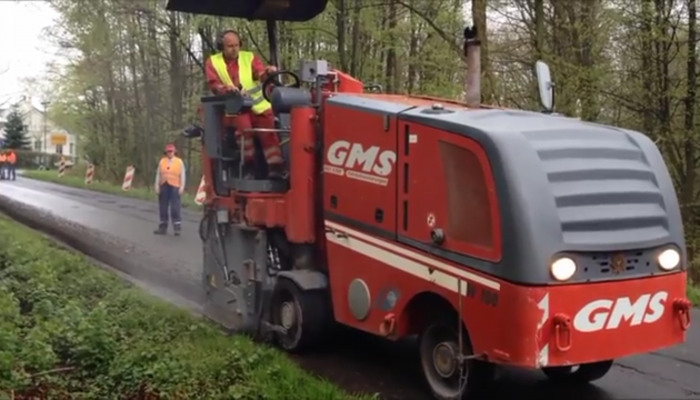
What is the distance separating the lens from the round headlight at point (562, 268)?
205 inches

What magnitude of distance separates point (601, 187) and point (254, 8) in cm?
453

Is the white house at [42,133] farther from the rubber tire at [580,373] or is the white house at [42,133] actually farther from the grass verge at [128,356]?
the rubber tire at [580,373]

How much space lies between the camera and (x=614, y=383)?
257 inches

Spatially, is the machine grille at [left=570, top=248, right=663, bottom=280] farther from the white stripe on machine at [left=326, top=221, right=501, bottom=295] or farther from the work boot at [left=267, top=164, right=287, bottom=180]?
the work boot at [left=267, top=164, right=287, bottom=180]

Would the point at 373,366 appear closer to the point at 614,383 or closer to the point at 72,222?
the point at 614,383

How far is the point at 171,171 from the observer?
17.1m

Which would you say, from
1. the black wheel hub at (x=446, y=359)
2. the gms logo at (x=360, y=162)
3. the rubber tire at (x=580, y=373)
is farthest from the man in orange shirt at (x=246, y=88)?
the rubber tire at (x=580, y=373)

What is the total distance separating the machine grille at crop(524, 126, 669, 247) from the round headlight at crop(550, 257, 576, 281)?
11cm

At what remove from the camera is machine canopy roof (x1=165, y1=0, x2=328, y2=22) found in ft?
28.4

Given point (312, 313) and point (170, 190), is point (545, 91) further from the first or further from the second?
point (170, 190)

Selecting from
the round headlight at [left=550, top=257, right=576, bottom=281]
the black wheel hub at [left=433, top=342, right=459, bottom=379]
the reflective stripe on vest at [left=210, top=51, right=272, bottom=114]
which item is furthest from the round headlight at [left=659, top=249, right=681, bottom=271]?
the reflective stripe on vest at [left=210, top=51, right=272, bottom=114]

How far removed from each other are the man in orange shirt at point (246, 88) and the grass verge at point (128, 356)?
61.5 inches

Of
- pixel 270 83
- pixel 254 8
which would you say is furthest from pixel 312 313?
pixel 254 8

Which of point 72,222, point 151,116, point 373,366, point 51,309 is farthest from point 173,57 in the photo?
point 373,366
